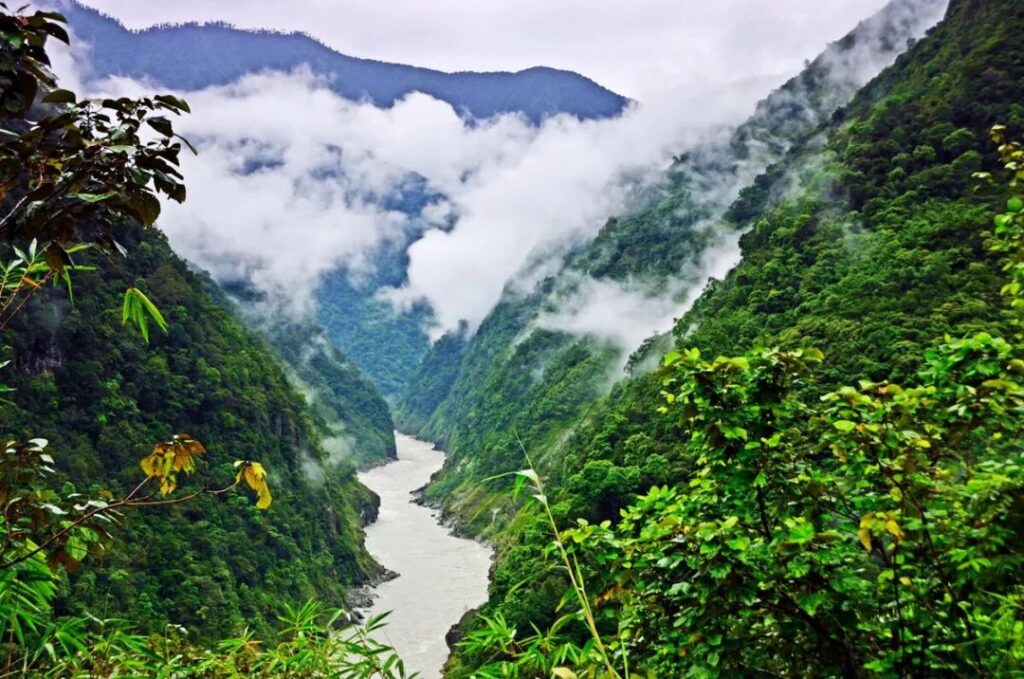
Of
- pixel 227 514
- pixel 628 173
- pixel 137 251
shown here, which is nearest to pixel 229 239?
pixel 628 173

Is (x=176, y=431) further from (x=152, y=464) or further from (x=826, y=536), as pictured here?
(x=826, y=536)

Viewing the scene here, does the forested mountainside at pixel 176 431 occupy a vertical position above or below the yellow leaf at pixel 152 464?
below

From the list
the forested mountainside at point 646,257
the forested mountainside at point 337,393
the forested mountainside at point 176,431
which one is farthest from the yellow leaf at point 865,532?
the forested mountainside at point 337,393

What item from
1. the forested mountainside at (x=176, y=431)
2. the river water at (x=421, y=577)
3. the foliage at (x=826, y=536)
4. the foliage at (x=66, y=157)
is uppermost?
the foliage at (x=66, y=157)

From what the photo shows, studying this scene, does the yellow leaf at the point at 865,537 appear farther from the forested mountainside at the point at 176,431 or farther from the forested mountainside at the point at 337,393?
the forested mountainside at the point at 337,393

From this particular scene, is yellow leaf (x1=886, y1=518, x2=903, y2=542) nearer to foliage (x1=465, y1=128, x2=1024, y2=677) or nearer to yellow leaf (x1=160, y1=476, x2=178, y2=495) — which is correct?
foliage (x1=465, y1=128, x2=1024, y2=677)

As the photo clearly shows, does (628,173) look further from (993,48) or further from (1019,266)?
(1019,266)

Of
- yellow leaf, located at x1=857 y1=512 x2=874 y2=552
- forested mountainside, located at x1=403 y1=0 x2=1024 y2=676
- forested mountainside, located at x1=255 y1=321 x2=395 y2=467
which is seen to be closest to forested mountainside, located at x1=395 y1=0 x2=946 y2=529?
forested mountainside, located at x1=403 y1=0 x2=1024 y2=676
